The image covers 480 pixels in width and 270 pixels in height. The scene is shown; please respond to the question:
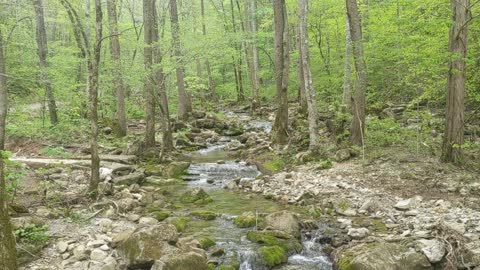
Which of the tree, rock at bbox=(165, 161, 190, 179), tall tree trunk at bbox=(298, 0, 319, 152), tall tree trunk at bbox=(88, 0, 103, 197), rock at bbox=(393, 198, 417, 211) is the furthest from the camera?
rock at bbox=(165, 161, 190, 179)

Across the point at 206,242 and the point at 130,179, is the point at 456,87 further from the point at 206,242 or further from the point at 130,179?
the point at 130,179

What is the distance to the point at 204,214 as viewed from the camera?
26.6 ft

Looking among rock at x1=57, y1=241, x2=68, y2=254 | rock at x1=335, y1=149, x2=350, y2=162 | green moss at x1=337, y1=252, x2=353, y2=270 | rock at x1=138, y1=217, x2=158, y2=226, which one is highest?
rock at x1=335, y1=149, x2=350, y2=162

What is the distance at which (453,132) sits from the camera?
8406 mm

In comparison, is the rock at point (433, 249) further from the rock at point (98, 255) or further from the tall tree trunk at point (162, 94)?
the tall tree trunk at point (162, 94)

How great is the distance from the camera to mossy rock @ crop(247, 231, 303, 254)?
6441 mm

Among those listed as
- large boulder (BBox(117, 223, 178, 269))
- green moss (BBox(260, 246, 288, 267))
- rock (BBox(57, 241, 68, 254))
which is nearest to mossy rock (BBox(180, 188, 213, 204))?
large boulder (BBox(117, 223, 178, 269))

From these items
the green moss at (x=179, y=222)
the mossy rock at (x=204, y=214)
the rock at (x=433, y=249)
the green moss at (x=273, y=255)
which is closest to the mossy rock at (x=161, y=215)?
the green moss at (x=179, y=222)

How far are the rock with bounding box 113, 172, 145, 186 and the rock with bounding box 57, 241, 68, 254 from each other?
401 centimetres

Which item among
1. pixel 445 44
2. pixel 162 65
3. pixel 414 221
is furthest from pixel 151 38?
pixel 414 221

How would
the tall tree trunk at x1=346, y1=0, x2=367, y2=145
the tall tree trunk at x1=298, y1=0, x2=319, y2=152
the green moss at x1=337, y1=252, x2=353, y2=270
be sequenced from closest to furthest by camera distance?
the green moss at x1=337, y1=252, x2=353, y2=270, the tall tree trunk at x1=346, y1=0, x2=367, y2=145, the tall tree trunk at x1=298, y1=0, x2=319, y2=152

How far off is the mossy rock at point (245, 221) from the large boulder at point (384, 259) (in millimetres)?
2104

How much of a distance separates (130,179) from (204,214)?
Answer: 3.01m

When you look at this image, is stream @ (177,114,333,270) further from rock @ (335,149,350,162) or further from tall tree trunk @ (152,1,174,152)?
rock @ (335,149,350,162)
